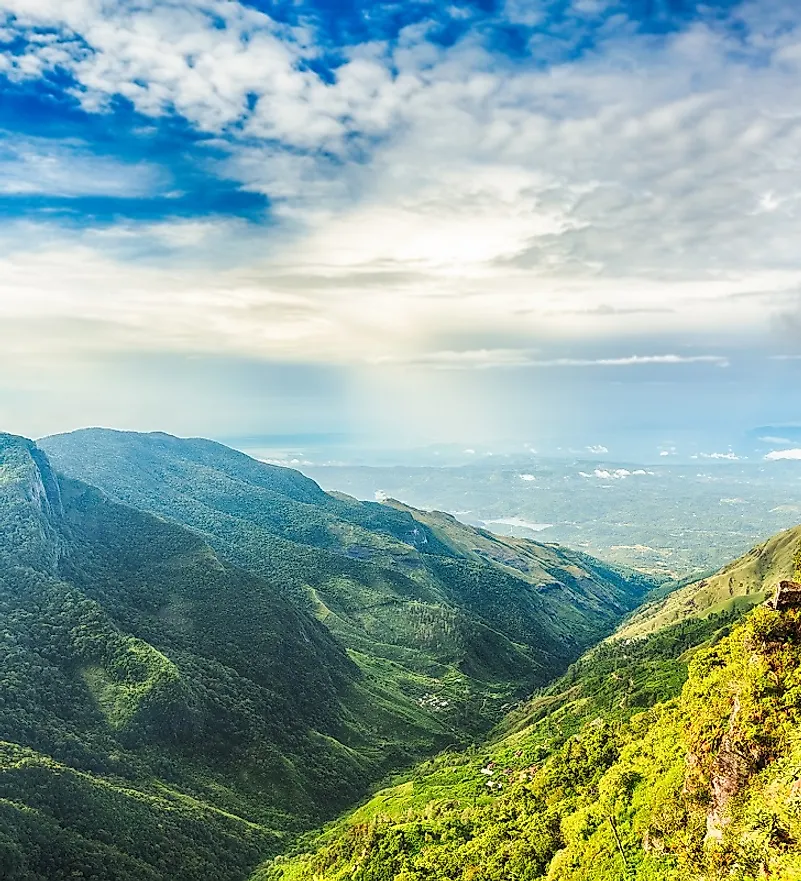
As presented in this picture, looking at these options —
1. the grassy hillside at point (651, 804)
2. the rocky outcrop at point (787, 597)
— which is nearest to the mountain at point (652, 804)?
the grassy hillside at point (651, 804)

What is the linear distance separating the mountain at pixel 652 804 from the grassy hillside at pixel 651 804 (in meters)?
0.18

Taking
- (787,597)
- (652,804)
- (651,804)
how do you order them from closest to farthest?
(787,597) < (652,804) < (651,804)

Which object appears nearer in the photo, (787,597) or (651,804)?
(787,597)

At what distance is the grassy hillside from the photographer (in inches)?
2276

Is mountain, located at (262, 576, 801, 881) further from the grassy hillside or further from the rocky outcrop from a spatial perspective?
the rocky outcrop

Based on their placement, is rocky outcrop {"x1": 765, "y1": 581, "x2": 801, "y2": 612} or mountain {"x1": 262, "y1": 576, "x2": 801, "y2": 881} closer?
mountain {"x1": 262, "y1": 576, "x2": 801, "y2": 881}

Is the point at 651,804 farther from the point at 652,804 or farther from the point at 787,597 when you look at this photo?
the point at 787,597

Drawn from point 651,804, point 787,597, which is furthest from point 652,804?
point 787,597

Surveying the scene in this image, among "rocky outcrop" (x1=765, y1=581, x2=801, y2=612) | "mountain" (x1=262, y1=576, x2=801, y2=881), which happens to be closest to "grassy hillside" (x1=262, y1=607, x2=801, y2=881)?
"mountain" (x1=262, y1=576, x2=801, y2=881)

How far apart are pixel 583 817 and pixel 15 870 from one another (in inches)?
4285

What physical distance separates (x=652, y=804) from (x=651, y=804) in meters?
0.43

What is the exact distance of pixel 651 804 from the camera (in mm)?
75062

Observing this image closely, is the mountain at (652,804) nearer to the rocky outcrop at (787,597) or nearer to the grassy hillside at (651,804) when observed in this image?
the grassy hillside at (651,804)

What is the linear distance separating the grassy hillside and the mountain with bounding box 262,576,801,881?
0.58 feet
